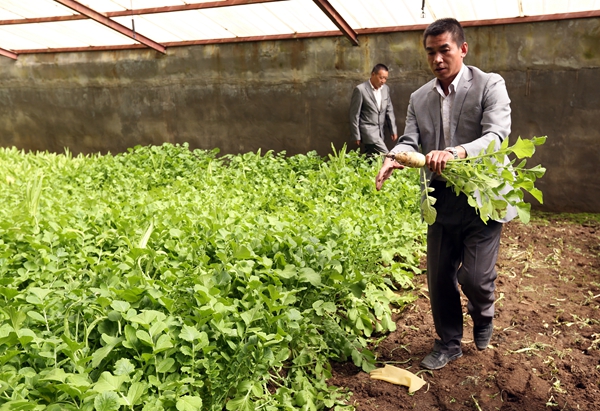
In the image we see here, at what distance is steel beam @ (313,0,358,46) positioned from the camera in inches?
300

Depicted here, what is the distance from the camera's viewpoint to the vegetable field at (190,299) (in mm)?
2145

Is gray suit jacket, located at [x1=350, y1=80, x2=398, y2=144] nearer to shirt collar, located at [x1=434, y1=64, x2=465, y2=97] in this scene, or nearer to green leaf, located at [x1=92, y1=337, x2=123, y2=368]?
shirt collar, located at [x1=434, y1=64, x2=465, y2=97]

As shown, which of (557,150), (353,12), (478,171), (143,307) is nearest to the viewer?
(143,307)

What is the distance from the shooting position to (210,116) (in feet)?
33.4

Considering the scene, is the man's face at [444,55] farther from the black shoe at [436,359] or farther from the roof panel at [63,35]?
the roof panel at [63,35]

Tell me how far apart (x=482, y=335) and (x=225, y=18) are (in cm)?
729

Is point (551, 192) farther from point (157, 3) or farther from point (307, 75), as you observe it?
point (157, 3)

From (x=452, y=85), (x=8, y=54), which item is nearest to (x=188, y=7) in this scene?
(x=8, y=54)

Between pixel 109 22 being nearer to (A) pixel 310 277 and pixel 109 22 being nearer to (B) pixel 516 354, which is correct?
(A) pixel 310 277

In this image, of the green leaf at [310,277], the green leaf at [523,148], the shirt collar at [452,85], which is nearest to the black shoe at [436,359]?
the green leaf at [310,277]

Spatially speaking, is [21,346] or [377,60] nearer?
[21,346]

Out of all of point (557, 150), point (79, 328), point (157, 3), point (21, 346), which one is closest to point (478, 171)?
point (79, 328)

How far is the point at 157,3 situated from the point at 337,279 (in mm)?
7322

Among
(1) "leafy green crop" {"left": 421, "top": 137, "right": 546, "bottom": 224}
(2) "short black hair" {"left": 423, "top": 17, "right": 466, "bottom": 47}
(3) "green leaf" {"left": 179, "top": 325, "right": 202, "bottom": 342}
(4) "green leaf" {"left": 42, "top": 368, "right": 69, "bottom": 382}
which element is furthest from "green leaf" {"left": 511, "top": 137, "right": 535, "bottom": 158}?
(4) "green leaf" {"left": 42, "top": 368, "right": 69, "bottom": 382}
